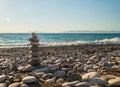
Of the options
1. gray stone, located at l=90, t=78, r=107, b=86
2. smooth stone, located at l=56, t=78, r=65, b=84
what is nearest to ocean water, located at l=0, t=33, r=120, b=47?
smooth stone, located at l=56, t=78, r=65, b=84

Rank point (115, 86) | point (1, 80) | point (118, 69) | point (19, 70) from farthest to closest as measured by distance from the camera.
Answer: point (19, 70)
point (118, 69)
point (1, 80)
point (115, 86)

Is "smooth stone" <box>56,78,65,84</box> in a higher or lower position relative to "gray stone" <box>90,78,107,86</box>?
lower

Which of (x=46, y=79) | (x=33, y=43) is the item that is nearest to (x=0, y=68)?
(x=33, y=43)

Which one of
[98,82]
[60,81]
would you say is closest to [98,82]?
[98,82]

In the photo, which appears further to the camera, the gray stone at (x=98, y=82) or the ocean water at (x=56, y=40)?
the ocean water at (x=56, y=40)

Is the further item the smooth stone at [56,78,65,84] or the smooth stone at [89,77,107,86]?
the smooth stone at [56,78,65,84]

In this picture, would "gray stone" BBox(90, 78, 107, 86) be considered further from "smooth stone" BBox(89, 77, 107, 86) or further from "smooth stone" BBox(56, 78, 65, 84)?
"smooth stone" BBox(56, 78, 65, 84)

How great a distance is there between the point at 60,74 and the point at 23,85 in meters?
1.51

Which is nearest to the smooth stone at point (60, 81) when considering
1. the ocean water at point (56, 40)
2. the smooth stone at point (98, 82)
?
the smooth stone at point (98, 82)

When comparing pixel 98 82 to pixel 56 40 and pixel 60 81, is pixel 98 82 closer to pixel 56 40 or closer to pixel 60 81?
pixel 60 81

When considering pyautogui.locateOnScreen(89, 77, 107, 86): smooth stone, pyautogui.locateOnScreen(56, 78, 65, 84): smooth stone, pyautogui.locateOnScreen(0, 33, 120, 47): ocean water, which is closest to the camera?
pyautogui.locateOnScreen(89, 77, 107, 86): smooth stone

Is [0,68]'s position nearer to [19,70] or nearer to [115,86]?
[19,70]

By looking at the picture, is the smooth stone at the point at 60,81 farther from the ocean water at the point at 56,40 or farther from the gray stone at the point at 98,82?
the ocean water at the point at 56,40

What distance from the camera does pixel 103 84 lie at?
514 centimetres
